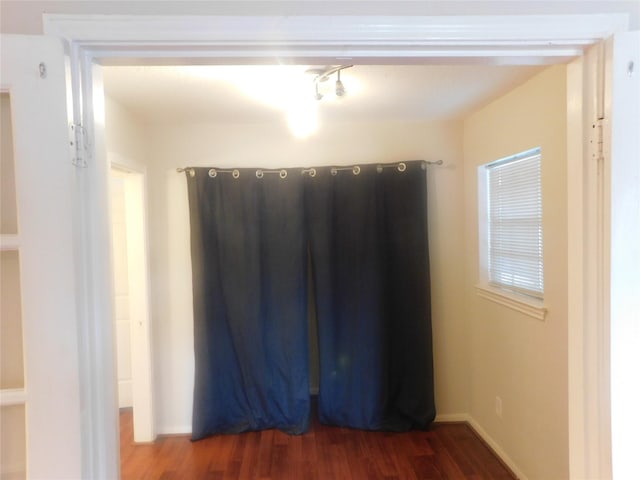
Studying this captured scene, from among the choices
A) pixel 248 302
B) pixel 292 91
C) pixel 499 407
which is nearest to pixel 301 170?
pixel 292 91

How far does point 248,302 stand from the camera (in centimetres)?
270

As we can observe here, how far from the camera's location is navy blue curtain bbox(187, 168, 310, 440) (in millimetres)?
2688

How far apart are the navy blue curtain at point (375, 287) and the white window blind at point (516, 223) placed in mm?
468

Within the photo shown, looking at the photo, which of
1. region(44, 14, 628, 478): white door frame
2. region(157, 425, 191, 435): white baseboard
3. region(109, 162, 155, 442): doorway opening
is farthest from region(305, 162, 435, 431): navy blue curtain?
region(44, 14, 628, 478): white door frame

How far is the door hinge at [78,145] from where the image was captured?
2.47 ft

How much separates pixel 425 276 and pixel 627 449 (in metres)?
1.93

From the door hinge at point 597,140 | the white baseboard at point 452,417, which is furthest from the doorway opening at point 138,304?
the door hinge at point 597,140

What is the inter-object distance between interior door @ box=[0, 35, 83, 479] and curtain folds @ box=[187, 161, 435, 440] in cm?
196

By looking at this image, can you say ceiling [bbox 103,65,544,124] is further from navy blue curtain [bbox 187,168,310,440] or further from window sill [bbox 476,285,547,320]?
window sill [bbox 476,285,547,320]

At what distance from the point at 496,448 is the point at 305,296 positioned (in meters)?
1.68

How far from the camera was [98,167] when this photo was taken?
830 millimetres

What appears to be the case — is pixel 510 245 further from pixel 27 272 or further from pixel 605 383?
pixel 27 272

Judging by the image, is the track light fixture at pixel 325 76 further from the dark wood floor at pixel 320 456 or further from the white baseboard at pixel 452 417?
the white baseboard at pixel 452 417

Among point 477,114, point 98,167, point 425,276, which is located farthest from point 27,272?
point 477,114
